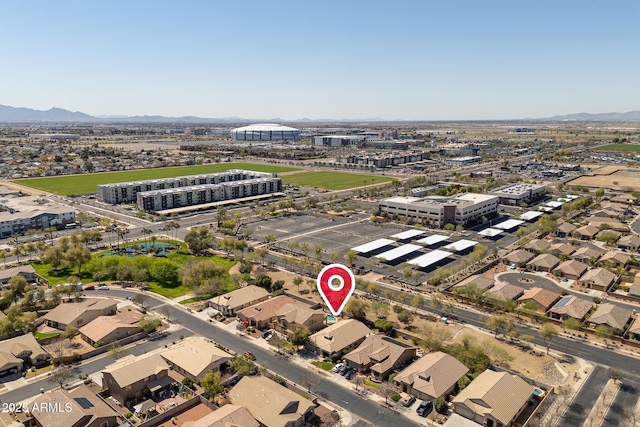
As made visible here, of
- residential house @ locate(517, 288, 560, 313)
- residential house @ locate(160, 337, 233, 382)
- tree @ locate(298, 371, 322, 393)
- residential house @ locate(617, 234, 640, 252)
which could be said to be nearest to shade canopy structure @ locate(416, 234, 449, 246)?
residential house @ locate(517, 288, 560, 313)

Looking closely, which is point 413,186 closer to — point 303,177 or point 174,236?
point 303,177

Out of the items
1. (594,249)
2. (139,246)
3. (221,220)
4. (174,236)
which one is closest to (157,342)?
(139,246)

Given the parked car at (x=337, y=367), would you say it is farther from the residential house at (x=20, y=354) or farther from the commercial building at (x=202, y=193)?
the commercial building at (x=202, y=193)

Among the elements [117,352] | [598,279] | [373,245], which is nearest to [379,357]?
[117,352]

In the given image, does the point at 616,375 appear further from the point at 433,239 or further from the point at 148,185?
the point at 148,185

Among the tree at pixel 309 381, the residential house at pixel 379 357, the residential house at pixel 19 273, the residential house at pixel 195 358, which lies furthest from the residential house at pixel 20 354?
the residential house at pixel 379 357

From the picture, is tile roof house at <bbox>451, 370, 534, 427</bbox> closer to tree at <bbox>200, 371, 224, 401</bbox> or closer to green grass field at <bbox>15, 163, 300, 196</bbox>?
tree at <bbox>200, 371, 224, 401</bbox>

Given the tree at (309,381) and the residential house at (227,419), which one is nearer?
the residential house at (227,419)
